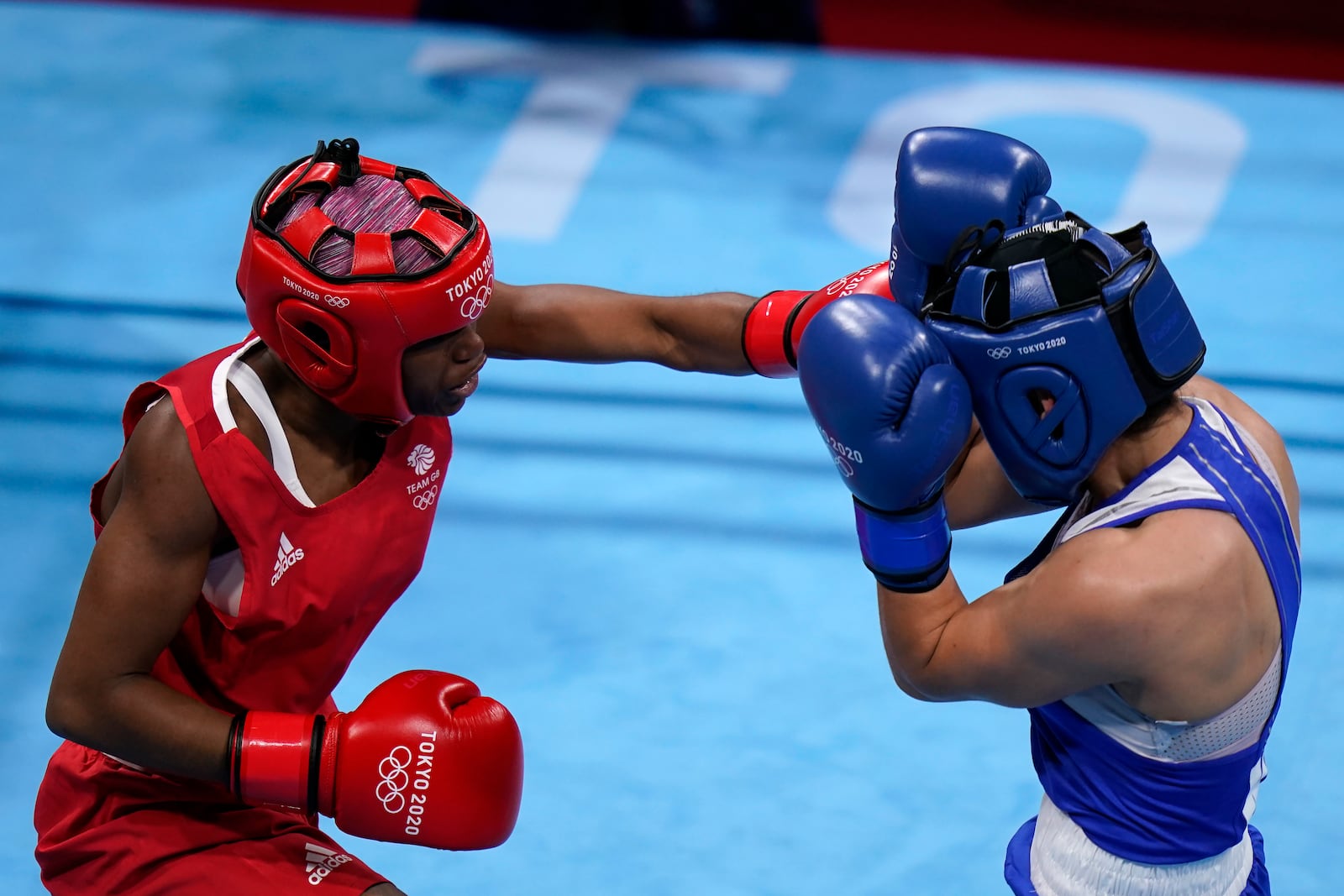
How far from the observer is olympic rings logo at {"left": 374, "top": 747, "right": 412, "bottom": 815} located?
7.64 ft

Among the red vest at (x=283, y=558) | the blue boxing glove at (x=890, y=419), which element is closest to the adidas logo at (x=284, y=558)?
the red vest at (x=283, y=558)

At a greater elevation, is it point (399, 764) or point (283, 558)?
point (283, 558)

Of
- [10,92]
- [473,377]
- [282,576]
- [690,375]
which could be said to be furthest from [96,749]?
[10,92]

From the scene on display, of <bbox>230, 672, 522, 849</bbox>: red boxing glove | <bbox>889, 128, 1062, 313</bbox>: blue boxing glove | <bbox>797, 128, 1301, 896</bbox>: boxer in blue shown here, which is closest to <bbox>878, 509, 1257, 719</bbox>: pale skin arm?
<bbox>797, 128, 1301, 896</bbox>: boxer in blue

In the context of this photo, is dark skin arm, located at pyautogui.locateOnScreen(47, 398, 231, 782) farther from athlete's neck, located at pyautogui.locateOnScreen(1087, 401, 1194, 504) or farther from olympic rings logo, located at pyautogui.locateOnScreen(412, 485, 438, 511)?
athlete's neck, located at pyautogui.locateOnScreen(1087, 401, 1194, 504)

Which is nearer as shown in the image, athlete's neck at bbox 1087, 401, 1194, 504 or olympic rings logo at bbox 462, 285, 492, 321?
athlete's neck at bbox 1087, 401, 1194, 504

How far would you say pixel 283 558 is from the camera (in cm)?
233

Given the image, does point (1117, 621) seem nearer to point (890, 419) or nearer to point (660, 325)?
point (890, 419)

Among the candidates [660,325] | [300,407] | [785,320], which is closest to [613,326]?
[660,325]

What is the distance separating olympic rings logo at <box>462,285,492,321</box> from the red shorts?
0.85m

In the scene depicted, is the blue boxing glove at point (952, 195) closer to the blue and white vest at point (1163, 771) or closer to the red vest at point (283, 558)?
the blue and white vest at point (1163, 771)

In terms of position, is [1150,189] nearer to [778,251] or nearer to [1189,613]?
[778,251]

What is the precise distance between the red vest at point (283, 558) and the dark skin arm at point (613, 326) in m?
0.31

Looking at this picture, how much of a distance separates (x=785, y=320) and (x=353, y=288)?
0.89 metres
